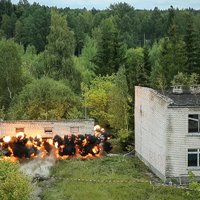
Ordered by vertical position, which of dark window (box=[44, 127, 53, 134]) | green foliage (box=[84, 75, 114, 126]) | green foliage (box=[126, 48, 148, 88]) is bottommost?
dark window (box=[44, 127, 53, 134])

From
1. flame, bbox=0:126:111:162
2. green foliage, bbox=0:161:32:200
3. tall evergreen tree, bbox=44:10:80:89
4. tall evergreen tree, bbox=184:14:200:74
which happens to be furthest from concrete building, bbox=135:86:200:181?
tall evergreen tree, bbox=184:14:200:74

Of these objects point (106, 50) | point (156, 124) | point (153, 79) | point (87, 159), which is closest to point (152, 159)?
point (156, 124)

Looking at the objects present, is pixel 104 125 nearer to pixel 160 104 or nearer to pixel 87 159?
pixel 87 159

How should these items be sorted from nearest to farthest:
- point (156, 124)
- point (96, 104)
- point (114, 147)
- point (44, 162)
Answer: point (156, 124), point (44, 162), point (114, 147), point (96, 104)

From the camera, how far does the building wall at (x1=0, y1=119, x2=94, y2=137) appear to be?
149ft

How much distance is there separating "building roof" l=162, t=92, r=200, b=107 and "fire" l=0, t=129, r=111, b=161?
7.63 metres

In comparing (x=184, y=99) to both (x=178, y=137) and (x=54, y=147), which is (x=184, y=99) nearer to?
(x=178, y=137)

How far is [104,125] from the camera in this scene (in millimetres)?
57781

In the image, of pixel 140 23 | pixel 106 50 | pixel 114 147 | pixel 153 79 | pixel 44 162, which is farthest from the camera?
pixel 140 23

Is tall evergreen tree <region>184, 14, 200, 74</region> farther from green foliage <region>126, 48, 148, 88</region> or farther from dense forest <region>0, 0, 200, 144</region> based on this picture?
green foliage <region>126, 48, 148, 88</region>

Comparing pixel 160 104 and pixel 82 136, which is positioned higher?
pixel 160 104

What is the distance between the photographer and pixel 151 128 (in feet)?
131

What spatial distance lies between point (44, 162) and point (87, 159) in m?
3.39

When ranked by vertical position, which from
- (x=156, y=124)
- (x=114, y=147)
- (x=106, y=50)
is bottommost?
(x=114, y=147)
